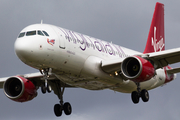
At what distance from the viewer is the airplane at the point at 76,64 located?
27.6 metres

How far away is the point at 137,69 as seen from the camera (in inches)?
1202

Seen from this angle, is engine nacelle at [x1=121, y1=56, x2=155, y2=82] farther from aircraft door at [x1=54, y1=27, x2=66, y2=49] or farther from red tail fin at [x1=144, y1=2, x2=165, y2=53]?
red tail fin at [x1=144, y1=2, x2=165, y2=53]

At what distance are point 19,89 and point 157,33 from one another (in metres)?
16.0

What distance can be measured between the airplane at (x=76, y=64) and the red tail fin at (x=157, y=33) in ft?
10.8

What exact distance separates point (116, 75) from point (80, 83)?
305 centimetres

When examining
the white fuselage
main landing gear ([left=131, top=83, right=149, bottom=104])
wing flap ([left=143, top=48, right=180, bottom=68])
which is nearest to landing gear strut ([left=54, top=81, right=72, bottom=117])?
the white fuselage

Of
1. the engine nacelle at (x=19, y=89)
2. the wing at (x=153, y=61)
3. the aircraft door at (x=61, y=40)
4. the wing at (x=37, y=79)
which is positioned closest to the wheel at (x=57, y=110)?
the wing at (x=37, y=79)

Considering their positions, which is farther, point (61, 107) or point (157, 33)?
point (157, 33)

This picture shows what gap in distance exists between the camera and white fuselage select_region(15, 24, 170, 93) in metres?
27.2

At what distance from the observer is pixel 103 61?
3133 cm

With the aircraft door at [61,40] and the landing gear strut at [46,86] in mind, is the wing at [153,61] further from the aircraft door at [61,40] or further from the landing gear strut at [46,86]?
the landing gear strut at [46,86]

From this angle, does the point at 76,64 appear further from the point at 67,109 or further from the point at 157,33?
the point at 157,33

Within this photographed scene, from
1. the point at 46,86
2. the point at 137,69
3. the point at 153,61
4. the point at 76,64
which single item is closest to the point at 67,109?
the point at 76,64

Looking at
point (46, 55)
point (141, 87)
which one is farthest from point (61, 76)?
point (141, 87)
